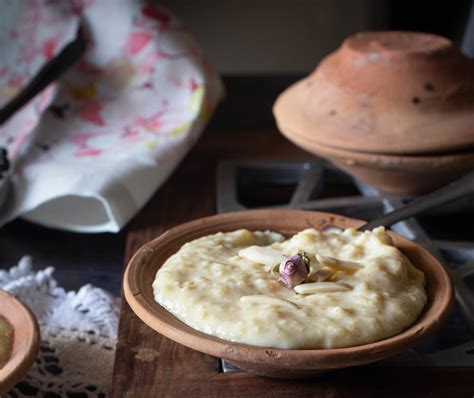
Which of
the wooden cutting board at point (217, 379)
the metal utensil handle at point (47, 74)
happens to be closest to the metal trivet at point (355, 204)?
the wooden cutting board at point (217, 379)

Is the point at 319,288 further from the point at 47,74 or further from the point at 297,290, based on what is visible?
the point at 47,74

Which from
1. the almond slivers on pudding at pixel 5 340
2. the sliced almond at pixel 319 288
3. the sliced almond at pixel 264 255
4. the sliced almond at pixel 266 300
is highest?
the sliced almond at pixel 266 300

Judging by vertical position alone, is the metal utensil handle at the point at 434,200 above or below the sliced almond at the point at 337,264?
below

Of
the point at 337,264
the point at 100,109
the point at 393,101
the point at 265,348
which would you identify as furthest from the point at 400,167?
the point at 100,109

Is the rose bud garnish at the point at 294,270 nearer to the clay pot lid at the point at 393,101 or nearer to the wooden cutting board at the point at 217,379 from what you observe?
the wooden cutting board at the point at 217,379

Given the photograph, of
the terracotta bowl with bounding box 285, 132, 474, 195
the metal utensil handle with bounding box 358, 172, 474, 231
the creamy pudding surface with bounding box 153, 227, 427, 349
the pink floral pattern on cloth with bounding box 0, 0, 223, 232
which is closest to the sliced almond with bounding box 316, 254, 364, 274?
the creamy pudding surface with bounding box 153, 227, 427, 349

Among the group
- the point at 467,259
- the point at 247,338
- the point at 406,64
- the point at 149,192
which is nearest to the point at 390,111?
the point at 406,64
